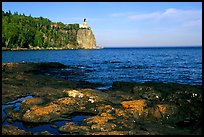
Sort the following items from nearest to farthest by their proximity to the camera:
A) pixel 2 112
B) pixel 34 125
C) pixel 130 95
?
pixel 34 125 → pixel 2 112 → pixel 130 95

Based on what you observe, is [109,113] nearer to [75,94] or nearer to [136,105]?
[136,105]

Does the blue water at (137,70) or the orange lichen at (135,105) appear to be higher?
the orange lichen at (135,105)

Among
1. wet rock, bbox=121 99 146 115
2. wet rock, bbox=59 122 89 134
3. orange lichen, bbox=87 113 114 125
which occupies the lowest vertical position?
wet rock, bbox=59 122 89 134

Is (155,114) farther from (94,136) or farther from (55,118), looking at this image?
(55,118)

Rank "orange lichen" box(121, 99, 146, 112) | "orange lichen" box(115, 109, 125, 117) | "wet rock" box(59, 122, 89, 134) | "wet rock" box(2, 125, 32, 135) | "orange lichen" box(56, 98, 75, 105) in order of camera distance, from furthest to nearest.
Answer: "orange lichen" box(56, 98, 75, 105)
"orange lichen" box(121, 99, 146, 112)
"orange lichen" box(115, 109, 125, 117)
"wet rock" box(59, 122, 89, 134)
"wet rock" box(2, 125, 32, 135)

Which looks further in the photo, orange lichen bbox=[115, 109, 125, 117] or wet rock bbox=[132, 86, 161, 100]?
wet rock bbox=[132, 86, 161, 100]

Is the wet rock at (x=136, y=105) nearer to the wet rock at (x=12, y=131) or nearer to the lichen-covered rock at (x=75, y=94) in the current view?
the lichen-covered rock at (x=75, y=94)

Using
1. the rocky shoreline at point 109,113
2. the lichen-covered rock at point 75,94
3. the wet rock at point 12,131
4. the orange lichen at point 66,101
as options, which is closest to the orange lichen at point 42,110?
the rocky shoreline at point 109,113

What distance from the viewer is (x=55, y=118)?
16188 mm

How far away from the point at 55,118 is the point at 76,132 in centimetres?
311

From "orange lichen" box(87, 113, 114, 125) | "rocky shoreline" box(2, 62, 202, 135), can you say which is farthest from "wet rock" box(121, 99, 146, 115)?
"orange lichen" box(87, 113, 114, 125)

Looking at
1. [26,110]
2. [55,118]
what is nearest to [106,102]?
[55,118]

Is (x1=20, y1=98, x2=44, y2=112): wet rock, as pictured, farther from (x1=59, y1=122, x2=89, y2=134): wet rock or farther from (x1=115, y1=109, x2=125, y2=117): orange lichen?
(x1=115, y1=109, x2=125, y2=117): orange lichen

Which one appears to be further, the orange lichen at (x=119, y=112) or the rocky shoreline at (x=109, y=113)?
the orange lichen at (x=119, y=112)
